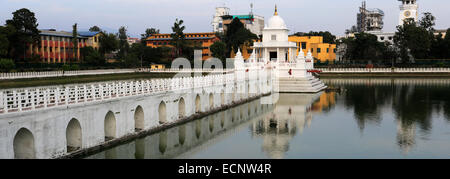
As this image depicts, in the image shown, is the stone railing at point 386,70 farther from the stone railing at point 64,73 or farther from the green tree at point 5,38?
the green tree at point 5,38

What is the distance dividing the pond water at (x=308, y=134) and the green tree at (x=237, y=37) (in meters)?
46.1

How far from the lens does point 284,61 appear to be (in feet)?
159

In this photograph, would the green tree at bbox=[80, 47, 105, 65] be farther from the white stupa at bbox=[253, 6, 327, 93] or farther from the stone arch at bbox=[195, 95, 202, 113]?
the stone arch at bbox=[195, 95, 202, 113]

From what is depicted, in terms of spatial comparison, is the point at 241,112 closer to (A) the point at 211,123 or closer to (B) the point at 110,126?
(A) the point at 211,123

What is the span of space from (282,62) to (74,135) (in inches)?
1319

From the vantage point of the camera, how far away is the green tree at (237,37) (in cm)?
8100

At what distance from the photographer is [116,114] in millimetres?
18797

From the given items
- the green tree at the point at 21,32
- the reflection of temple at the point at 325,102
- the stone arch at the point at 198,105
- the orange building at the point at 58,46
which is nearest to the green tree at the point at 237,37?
the orange building at the point at 58,46

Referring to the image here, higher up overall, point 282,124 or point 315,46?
point 315,46

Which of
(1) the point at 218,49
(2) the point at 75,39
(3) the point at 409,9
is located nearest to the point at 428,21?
(3) the point at 409,9

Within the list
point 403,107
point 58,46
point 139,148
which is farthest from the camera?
point 58,46

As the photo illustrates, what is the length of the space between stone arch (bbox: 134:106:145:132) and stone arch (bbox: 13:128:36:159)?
7.03 m
